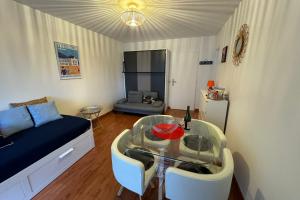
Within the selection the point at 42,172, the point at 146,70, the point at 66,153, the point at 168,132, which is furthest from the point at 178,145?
the point at 146,70

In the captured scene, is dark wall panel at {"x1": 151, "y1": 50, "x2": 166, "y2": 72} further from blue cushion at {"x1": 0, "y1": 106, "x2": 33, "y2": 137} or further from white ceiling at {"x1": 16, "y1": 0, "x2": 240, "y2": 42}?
blue cushion at {"x1": 0, "y1": 106, "x2": 33, "y2": 137}

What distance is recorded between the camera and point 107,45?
3957 millimetres

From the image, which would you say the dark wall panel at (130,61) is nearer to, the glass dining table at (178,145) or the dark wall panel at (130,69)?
the dark wall panel at (130,69)

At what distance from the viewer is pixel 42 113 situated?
210 cm

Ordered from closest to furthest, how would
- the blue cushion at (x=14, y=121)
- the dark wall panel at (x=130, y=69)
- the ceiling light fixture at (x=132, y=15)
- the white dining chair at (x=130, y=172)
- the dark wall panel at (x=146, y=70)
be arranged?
the white dining chair at (x=130, y=172) → the blue cushion at (x=14, y=121) → the ceiling light fixture at (x=132, y=15) → the dark wall panel at (x=146, y=70) → the dark wall panel at (x=130, y=69)

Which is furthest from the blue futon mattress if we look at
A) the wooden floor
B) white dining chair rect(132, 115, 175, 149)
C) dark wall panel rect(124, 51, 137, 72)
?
dark wall panel rect(124, 51, 137, 72)

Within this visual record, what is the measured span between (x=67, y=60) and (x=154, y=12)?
2.07m

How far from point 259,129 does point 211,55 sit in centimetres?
331

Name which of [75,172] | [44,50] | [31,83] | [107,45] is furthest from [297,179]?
[107,45]

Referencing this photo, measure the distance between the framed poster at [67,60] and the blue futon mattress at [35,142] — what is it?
3.80 feet

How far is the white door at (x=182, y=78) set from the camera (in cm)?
424

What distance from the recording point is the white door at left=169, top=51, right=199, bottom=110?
424cm

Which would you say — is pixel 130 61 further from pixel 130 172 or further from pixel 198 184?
pixel 198 184

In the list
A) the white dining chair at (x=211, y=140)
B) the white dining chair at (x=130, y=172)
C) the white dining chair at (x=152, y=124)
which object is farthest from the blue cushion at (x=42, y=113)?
the white dining chair at (x=211, y=140)
